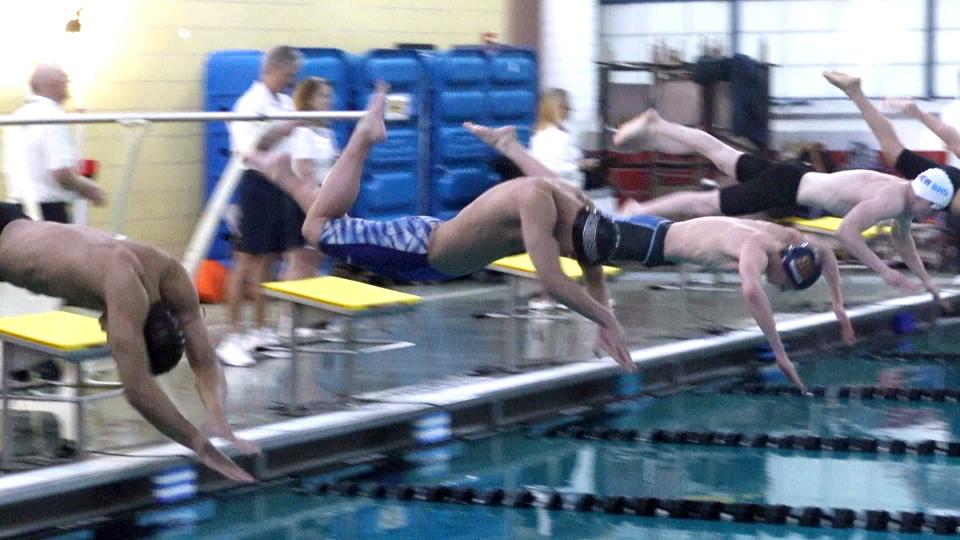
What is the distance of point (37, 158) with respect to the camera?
636 cm

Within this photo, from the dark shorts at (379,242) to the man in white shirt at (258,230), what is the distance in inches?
Answer: 49.6

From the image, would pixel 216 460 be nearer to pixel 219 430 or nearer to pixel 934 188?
pixel 219 430

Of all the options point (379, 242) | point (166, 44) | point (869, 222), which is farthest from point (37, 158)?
point (869, 222)

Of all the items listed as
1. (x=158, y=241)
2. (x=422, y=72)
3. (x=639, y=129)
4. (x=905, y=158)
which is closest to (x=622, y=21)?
(x=422, y=72)

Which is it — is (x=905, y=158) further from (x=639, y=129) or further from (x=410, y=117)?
(x=410, y=117)

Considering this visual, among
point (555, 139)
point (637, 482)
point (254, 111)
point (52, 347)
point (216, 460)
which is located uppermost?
point (254, 111)

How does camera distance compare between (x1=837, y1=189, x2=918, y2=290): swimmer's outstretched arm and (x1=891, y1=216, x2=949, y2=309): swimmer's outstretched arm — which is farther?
(x1=891, y1=216, x2=949, y2=309): swimmer's outstretched arm

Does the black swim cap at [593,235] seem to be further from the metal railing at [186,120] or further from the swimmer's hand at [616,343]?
the metal railing at [186,120]

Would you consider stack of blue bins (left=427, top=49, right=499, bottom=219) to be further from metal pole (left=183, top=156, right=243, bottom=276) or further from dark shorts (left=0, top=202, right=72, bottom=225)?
dark shorts (left=0, top=202, right=72, bottom=225)

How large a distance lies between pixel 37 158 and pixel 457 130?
17.8 feet

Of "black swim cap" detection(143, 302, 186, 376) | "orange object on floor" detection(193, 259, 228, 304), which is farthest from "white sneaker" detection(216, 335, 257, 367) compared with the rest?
"black swim cap" detection(143, 302, 186, 376)

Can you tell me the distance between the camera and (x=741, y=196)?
867 centimetres

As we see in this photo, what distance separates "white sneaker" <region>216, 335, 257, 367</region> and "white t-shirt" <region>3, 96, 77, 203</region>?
1.25 meters

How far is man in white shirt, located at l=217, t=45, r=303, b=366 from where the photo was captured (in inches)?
301
